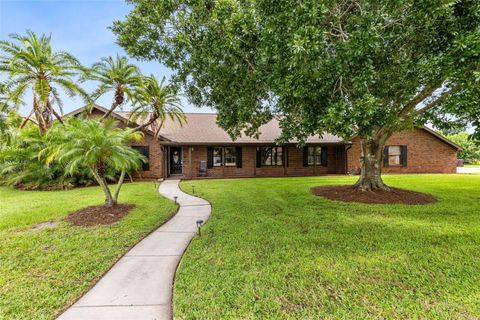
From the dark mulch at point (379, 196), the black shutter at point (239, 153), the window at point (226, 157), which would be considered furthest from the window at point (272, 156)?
the dark mulch at point (379, 196)

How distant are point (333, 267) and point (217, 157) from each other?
1412cm

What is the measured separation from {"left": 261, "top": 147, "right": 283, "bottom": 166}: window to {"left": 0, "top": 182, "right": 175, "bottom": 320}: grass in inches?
431

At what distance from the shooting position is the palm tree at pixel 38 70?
10.7 metres

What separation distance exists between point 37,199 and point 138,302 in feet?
31.3

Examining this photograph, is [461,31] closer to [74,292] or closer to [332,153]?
[74,292]

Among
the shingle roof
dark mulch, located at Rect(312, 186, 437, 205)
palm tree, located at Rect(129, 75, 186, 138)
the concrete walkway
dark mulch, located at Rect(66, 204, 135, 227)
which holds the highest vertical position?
palm tree, located at Rect(129, 75, 186, 138)

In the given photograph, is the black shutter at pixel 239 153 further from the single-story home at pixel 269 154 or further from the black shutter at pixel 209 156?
the black shutter at pixel 209 156

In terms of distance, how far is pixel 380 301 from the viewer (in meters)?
2.97

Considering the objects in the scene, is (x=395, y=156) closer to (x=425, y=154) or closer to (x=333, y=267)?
(x=425, y=154)

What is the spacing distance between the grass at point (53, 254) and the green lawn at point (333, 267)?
1.47 m

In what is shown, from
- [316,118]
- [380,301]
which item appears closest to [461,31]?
[316,118]

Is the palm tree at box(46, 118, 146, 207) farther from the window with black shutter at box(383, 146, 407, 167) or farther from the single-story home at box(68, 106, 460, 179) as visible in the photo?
the window with black shutter at box(383, 146, 407, 167)

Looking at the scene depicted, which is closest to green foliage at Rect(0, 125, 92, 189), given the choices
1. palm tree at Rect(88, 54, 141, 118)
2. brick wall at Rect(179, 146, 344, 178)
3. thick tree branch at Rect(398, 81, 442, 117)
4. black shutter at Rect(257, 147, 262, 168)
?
palm tree at Rect(88, 54, 141, 118)

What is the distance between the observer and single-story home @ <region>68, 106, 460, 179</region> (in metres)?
16.5
